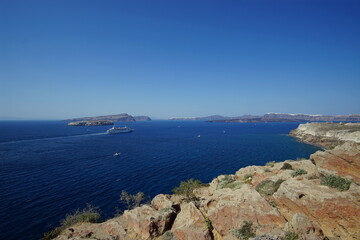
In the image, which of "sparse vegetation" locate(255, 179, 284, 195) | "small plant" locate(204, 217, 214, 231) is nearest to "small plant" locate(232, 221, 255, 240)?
"small plant" locate(204, 217, 214, 231)

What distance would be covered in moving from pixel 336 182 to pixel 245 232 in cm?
917

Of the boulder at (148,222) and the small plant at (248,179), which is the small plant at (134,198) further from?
the small plant at (248,179)

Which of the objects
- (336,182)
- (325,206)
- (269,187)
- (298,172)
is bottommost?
(269,187)

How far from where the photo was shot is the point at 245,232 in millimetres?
13305

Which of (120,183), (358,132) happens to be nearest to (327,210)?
(120,183)

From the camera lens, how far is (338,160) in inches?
711

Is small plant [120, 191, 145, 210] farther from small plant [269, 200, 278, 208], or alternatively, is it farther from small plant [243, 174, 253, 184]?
small plant [269, 200, 278, 208]

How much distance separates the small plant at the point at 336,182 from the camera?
47.8 ft

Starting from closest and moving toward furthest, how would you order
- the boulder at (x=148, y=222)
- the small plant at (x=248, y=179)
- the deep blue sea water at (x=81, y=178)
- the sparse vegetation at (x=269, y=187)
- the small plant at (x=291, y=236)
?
the small plant at (x=291, y=236) < the boulder at (x=148, y=222) < the sparse vegetation at (x=269, y=187) < the small plant at (x=248, y=179) < the deep blue sea water at (x=81, y=178)

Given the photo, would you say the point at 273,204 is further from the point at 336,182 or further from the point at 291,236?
the point at 336,182

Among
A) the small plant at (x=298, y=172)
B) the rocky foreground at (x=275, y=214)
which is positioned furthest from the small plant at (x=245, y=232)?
the small plant at (x=298, y=172)

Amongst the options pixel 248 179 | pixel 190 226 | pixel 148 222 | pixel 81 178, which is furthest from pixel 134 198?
pixel 81 178

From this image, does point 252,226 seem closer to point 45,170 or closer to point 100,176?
point 100,176

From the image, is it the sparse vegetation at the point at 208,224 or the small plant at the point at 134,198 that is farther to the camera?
the small plant at the point at 134,198
